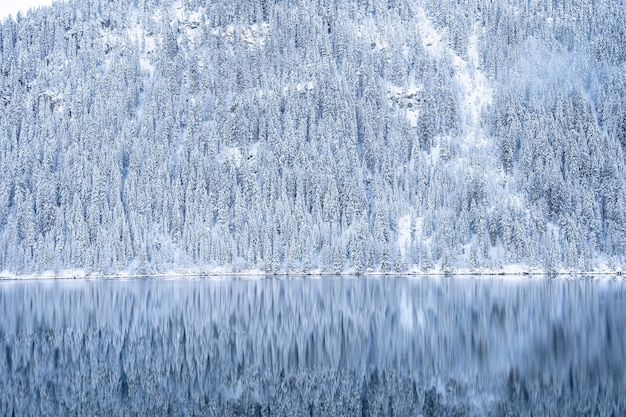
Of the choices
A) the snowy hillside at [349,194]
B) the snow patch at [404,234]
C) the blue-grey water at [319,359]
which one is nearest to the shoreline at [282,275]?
the snowy hillside at [349,194]

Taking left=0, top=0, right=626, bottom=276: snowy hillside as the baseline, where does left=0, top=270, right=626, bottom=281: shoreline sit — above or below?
below

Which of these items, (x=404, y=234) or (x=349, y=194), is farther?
(x=349, y=194)

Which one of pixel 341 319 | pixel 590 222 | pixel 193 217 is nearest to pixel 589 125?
pixel 590 222

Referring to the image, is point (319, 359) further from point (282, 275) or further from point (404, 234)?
point (404, 234)

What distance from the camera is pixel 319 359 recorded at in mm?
43531

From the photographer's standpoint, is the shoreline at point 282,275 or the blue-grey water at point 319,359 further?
the shoreline at point 282,275

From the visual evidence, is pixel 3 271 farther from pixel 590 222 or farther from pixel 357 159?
pixel 590 222

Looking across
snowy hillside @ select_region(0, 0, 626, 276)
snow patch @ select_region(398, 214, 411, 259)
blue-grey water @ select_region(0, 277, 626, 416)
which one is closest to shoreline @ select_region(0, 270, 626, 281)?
snowy hillside @ select_region(0, 0, 626, 276)

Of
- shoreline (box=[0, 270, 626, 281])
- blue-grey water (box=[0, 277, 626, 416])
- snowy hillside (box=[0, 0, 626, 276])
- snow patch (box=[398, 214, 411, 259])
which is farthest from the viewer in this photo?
snow patch (box=[398, 214, 411, 259])

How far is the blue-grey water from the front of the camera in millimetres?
31609

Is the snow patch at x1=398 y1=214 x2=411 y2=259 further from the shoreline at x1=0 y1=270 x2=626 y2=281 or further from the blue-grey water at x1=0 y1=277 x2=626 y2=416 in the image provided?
the blue-grey water at x1=0 y1=277 x2=626 y2=416

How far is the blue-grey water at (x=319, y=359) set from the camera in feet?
104

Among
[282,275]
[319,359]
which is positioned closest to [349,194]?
[282,275]

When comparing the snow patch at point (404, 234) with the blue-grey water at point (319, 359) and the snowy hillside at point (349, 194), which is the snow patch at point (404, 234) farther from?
the blue-grey water at point (319, 359)
